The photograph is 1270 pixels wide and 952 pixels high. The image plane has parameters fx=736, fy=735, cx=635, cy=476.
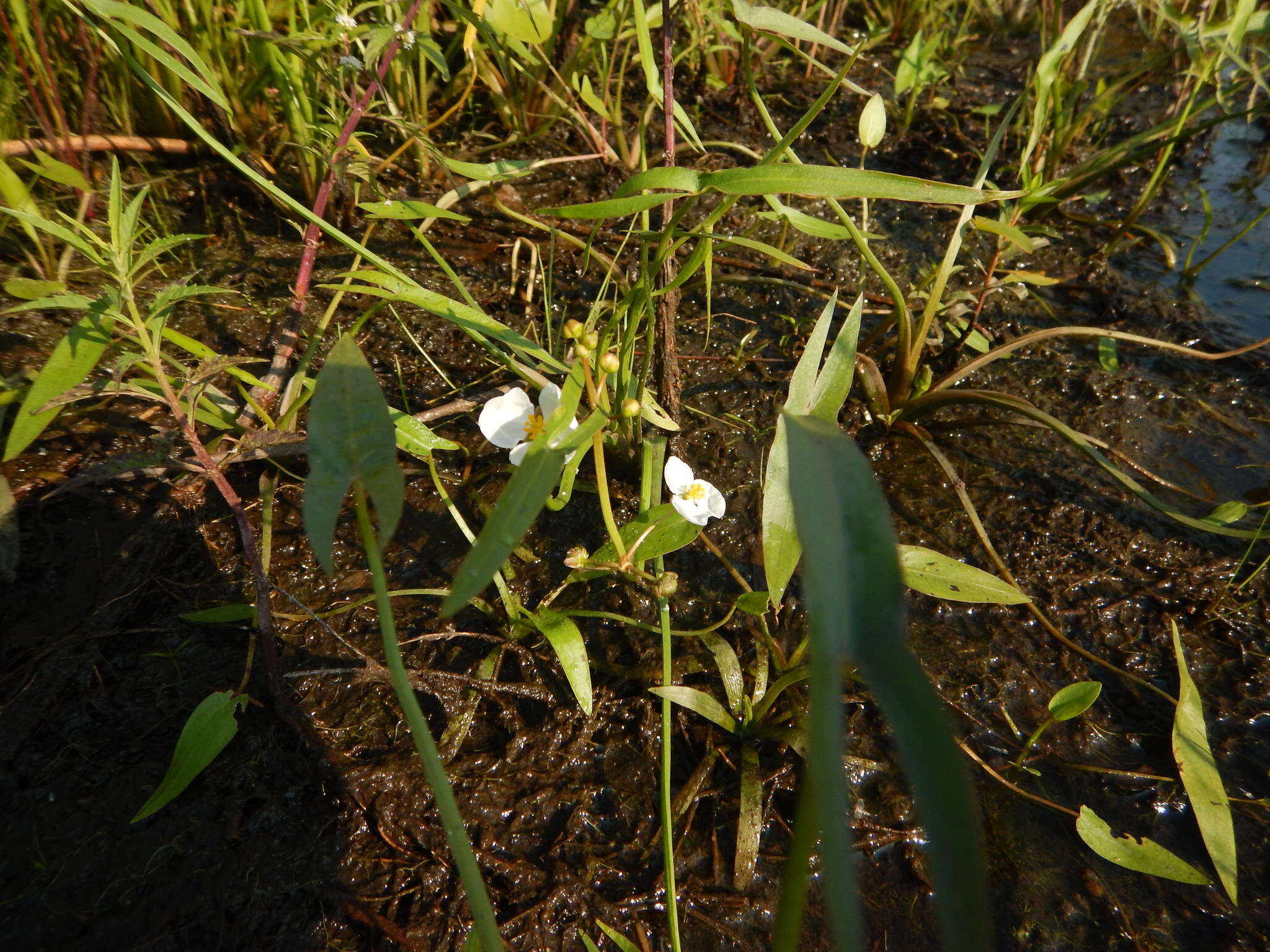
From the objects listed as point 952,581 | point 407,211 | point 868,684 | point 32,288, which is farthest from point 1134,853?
point 32,288

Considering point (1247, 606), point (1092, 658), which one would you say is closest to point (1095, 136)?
point (1247, 606)

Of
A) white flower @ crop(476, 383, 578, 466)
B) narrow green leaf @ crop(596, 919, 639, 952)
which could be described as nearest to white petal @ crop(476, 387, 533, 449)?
white flower @ crop(476, 383, 578, 466)

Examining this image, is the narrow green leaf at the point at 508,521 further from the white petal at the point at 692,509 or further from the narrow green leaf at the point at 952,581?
the narrow green leaf at the point at 952,581

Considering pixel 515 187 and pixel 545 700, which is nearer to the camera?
pixel 545 700

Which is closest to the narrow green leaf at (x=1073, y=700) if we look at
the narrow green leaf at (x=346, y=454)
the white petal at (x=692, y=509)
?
the white petal at (x=692, y=509)

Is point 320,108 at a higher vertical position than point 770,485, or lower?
higher

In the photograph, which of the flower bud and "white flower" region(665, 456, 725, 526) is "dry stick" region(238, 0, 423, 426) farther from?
the flower bud

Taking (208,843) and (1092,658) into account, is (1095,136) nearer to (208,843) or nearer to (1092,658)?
(1092,658)
